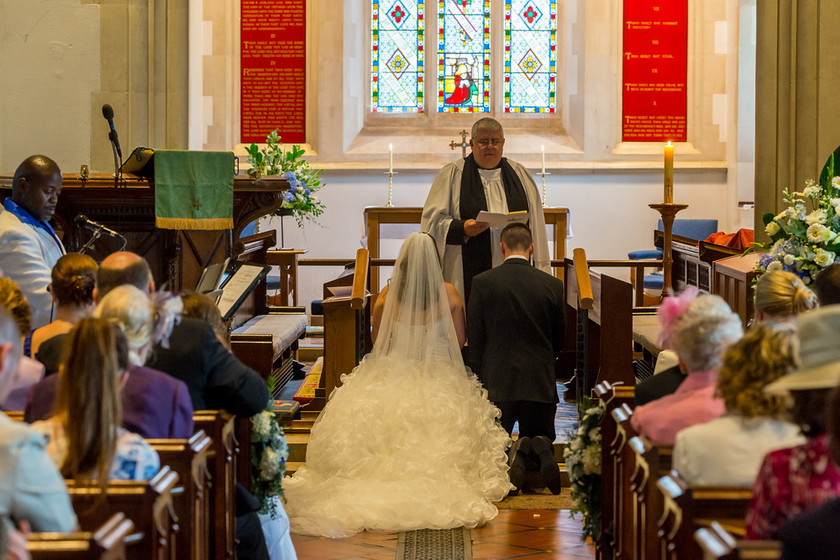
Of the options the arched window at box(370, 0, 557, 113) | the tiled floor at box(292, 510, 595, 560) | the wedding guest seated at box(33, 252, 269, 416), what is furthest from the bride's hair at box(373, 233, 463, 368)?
the arched window at box(370, 0, 557, 113)

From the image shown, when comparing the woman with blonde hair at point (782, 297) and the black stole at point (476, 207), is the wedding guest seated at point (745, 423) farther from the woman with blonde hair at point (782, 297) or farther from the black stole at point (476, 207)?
the black stole at point (476, 207)

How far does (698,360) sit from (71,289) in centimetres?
195

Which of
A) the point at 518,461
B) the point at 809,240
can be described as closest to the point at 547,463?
the point at 518,461

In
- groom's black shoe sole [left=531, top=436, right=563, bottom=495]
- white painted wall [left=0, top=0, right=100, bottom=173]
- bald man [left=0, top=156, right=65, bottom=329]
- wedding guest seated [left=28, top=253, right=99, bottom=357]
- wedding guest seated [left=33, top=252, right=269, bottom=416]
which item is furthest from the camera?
white painted wall [left=0, top=0, right=100, bottom=173]

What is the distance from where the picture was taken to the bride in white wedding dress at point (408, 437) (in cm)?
452

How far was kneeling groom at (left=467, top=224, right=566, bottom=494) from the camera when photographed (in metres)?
5.11

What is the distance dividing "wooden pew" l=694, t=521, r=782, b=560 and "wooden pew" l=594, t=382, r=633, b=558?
1.66m

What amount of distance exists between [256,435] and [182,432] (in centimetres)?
84

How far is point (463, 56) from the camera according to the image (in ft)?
41.5

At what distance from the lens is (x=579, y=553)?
4234mm

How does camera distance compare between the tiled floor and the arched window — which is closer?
the tiled floor

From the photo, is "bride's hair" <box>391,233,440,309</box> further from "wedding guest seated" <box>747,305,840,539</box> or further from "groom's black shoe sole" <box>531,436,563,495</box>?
"wedding guest seated" <box>747,305,840,539</box>

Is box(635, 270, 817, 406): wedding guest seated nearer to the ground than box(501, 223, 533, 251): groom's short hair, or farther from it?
nearer to the ground

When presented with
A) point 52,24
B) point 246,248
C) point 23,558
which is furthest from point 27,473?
point 52,24
